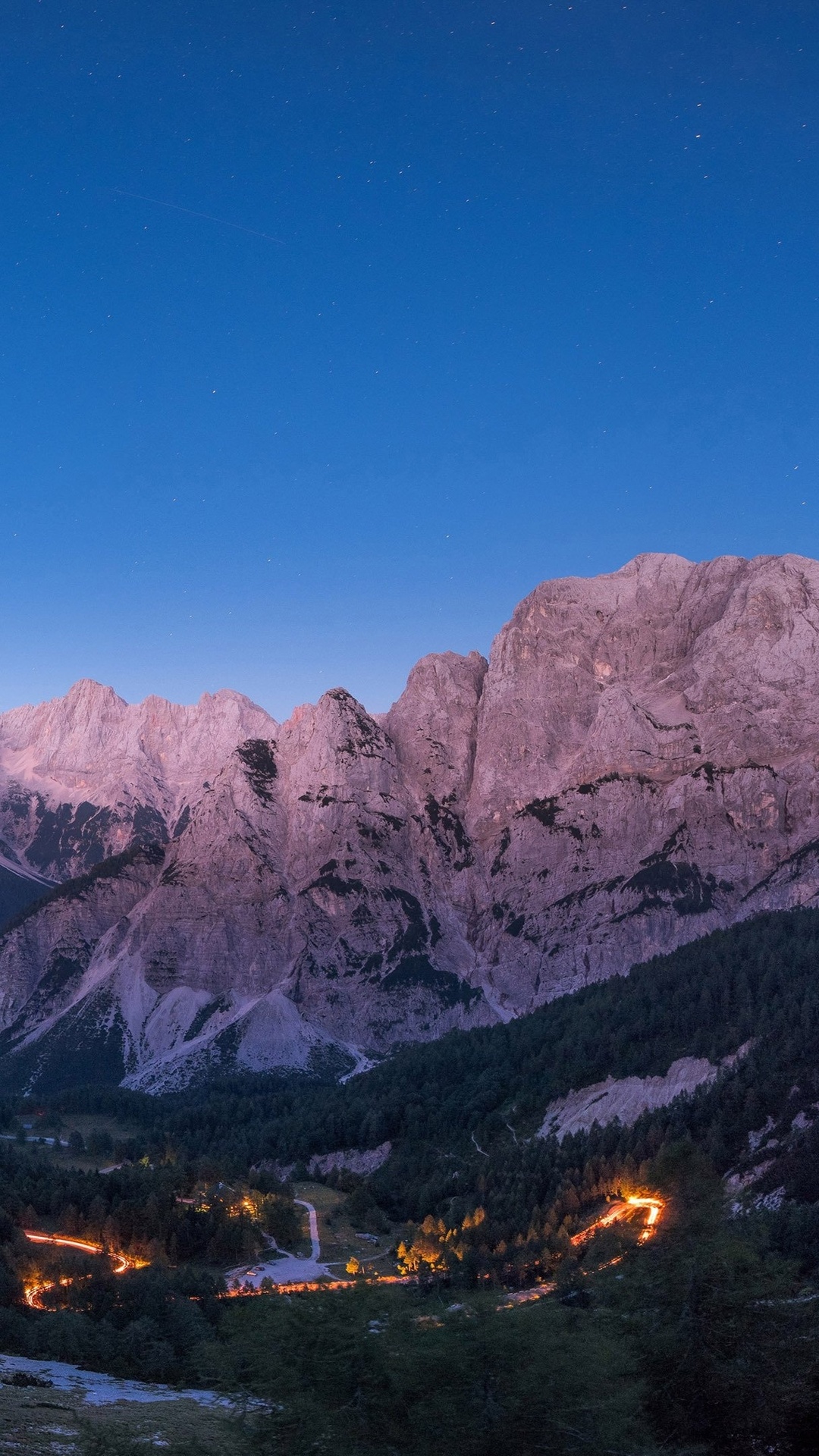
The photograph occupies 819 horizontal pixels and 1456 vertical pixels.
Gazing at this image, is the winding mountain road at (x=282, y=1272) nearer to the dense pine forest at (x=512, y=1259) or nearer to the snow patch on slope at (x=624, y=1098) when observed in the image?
the dense pine forest at (x=512, y=1259)

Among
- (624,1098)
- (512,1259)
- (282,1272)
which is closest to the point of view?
(512,1259)

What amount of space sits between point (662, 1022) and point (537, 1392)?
153034 mm

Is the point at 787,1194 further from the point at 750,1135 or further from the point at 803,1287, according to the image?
the point at 803,1287

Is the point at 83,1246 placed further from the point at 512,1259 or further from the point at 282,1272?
the point at 512,1259

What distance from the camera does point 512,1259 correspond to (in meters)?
102

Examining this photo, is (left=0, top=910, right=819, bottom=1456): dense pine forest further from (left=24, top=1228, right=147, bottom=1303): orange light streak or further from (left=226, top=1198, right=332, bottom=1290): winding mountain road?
(left=226, top=1198, right=332, bottom=1290): winding mountain road

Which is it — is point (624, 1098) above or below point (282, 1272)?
above

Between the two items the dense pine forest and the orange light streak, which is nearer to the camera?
the dense pine forest

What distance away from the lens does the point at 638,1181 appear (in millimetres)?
114250

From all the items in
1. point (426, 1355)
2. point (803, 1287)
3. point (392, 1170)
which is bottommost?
point (392, 1170)

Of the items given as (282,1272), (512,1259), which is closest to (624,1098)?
(512,1259)

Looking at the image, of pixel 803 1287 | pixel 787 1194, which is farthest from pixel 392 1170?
pixel 803 1287

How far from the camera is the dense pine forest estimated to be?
36312 millimetres

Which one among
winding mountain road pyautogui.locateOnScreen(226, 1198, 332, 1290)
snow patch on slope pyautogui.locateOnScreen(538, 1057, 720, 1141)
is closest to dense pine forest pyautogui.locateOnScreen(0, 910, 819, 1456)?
winding mountain road pyautogui.locateOnScreen(226, 1198, 332, 1290)
